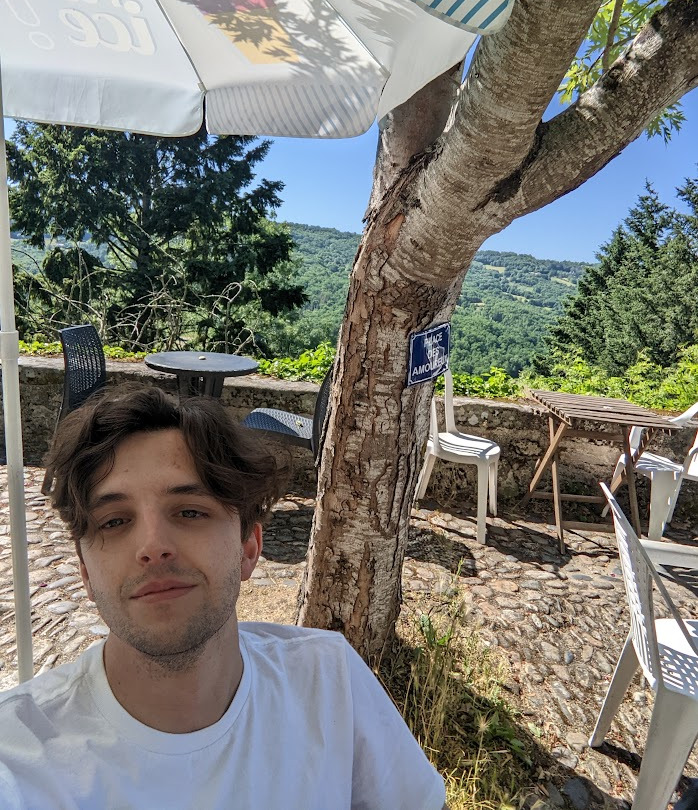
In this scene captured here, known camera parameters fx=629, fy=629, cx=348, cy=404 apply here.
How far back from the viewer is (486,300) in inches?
1777

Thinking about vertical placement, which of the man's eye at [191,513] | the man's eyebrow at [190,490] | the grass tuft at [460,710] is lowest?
the grass tuft at [460,710]

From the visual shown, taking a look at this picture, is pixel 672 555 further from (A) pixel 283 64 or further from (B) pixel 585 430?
(A) pixel 283 64

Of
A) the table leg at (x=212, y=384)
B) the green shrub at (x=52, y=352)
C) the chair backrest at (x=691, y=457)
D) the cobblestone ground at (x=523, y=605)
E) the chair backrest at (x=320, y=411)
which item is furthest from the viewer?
the green shrub at (x=52, y=352)

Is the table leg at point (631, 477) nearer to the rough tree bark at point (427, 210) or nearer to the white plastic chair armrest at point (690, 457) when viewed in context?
the white plastic chair armrest at point (690, 457)

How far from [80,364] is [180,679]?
148 inches

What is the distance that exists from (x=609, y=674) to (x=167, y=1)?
315 cm

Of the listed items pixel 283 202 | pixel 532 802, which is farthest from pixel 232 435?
pixel 283 202

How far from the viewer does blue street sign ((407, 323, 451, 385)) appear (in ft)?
7.36

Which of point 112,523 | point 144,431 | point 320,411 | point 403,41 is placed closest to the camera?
point 112,523

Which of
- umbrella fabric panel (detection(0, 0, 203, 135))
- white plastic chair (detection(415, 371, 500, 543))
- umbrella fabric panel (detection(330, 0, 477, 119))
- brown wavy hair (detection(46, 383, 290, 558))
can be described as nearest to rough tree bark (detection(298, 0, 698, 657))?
umbrella fabric panel (detection(330, 0, 477, 119))

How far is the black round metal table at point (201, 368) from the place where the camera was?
4.43 meters

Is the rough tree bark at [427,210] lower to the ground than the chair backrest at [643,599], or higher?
higher

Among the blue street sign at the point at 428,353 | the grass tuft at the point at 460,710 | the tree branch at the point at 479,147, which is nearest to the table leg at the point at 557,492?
the grass tuft at the point at 460,710

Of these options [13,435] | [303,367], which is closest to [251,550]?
[13,435]
